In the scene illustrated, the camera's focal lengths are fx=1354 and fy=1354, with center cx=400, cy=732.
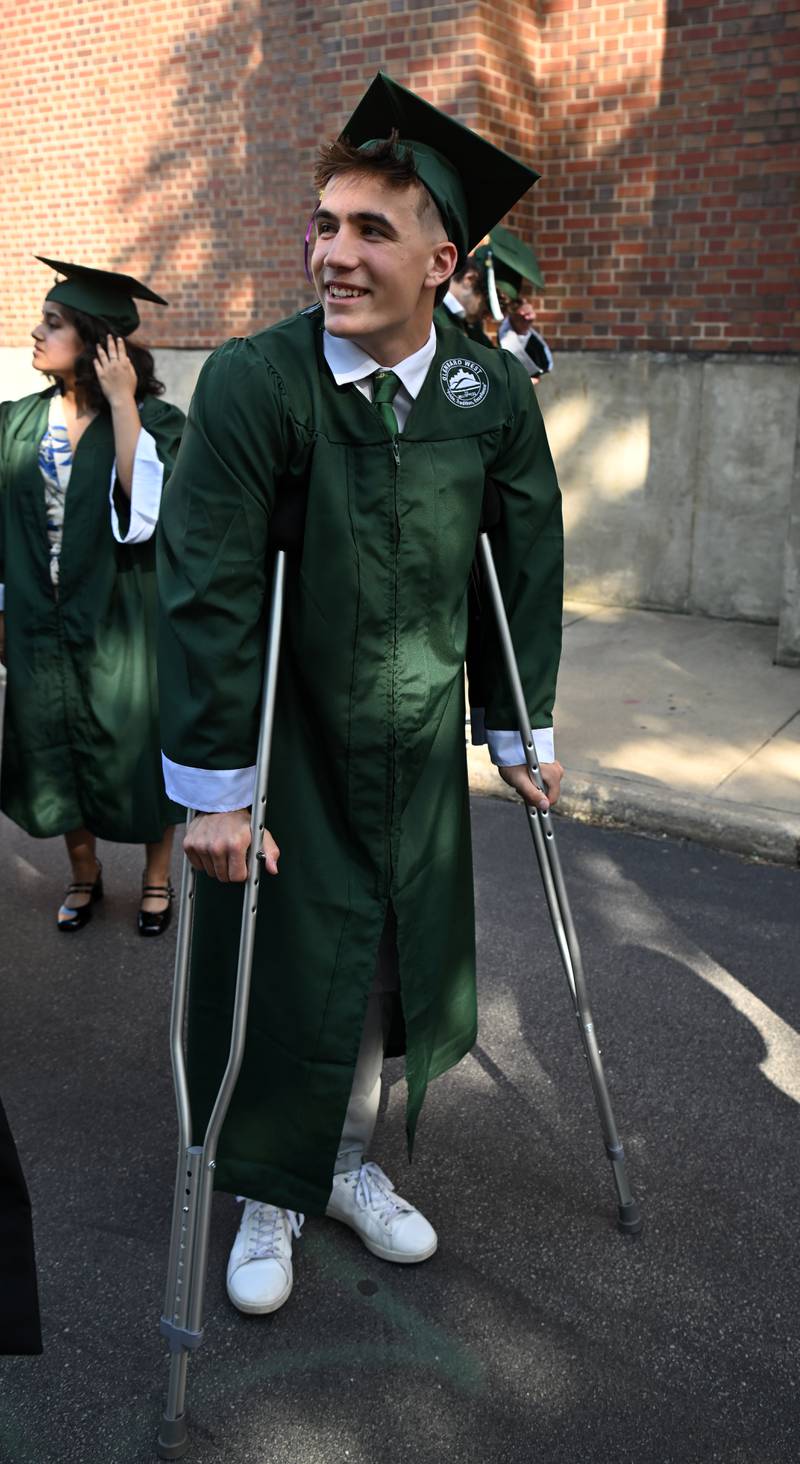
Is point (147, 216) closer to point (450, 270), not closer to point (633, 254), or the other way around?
point (633, 254)

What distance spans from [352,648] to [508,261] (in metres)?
4.78

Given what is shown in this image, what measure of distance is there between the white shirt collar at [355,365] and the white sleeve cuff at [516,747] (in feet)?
2.59

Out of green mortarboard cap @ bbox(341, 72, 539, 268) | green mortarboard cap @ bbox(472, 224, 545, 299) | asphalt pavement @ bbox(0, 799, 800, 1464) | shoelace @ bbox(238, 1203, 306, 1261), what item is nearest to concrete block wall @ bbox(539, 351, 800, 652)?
green mortarboard cap @ bbox(472, 224, 545, 299)

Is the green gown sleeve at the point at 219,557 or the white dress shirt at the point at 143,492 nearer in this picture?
the green gown sleeve at the point at 219,557

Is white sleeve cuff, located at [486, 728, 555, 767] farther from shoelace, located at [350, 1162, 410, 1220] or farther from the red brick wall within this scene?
the red brick wall

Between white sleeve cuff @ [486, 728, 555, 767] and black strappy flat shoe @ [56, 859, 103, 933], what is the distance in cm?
243

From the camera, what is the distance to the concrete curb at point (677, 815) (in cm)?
546

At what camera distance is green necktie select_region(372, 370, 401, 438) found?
2.54 meters

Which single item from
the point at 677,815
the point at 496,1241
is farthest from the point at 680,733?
the point at 496,1241

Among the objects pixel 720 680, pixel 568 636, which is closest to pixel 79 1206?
pixel 720 680

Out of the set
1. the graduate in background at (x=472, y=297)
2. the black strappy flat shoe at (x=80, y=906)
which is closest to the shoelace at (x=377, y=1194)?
the black strappy flat shoe at (x=80, y=906)

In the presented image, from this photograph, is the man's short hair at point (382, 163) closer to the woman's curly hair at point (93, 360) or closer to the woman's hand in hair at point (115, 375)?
the woman's hand in hair at point (115, 375)

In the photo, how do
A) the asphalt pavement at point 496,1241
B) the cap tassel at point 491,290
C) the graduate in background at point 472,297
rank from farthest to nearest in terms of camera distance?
the cap tassel at point 491,290
the graduate in background at point 472,297
the asphalt pavement at point 496,1241

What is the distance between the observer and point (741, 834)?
218 inches
